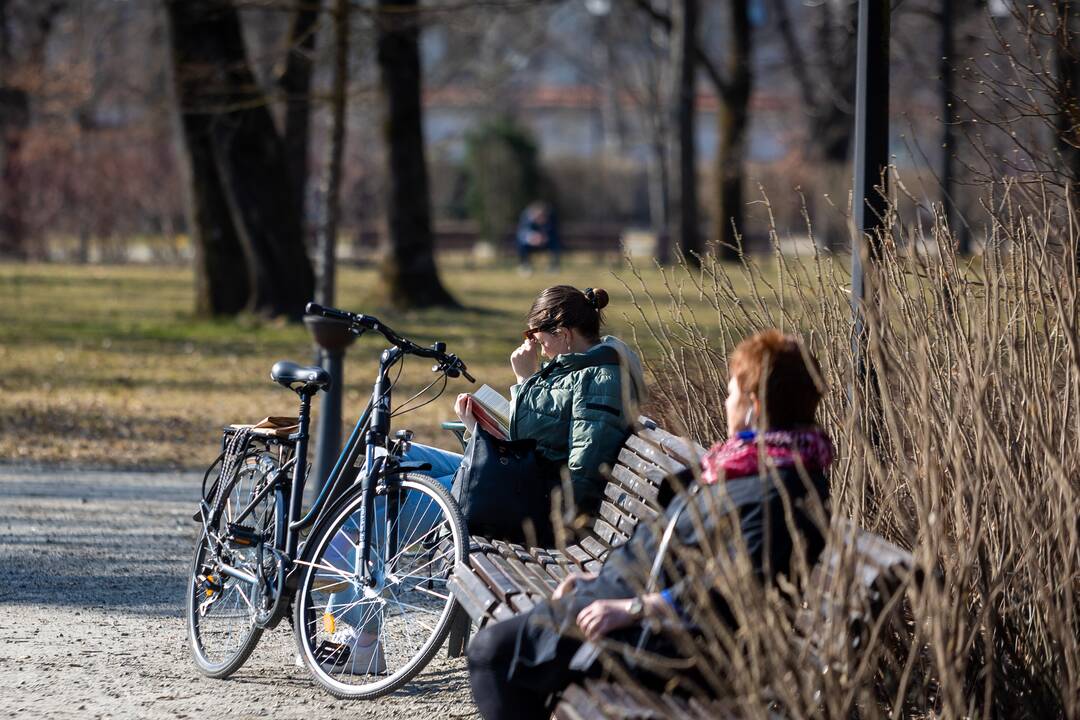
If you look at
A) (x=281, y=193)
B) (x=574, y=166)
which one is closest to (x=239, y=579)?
(x=281, y=193)

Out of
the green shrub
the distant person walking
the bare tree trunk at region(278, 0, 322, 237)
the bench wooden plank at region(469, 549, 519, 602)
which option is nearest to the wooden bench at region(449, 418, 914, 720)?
the bench wooden plank at region(469, 549, 519, 602)

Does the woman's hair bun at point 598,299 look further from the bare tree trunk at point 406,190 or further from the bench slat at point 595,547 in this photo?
the bare tree trunk at point 406,190

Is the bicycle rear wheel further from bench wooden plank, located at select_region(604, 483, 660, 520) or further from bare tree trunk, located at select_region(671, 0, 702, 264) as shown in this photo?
bare tree trunk, located at select_region(671, 0, 702, 264)

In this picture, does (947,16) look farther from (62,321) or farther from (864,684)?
(864,684)

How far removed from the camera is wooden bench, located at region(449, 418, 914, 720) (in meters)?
3.13

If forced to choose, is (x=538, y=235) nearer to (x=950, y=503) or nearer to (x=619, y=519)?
(x=619, y=519)

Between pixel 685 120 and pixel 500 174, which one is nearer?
pixel 685 120

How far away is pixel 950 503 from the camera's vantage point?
12.7 feet

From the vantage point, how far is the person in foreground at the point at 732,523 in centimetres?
336

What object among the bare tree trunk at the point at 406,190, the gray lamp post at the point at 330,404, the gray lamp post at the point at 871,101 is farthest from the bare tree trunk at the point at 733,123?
the gray lamp post at the point at 871,101

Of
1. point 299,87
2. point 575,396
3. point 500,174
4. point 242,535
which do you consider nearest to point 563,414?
point 575,396

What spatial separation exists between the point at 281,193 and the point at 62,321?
12.2 feet

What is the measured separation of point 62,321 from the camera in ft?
61.0

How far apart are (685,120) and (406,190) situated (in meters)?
11.5
